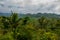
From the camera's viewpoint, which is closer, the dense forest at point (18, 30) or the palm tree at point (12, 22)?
the dense forest at point (18, 30)

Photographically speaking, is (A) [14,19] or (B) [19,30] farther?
(A) [14,19]

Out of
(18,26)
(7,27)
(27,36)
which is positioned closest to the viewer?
(27,36)

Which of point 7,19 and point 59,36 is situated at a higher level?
point 7,19

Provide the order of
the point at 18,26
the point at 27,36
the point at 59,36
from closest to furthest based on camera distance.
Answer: the point at 27,36
the point at 18,26
the point at 59,36

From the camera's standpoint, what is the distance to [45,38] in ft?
102

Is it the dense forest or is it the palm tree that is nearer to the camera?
the dense forest

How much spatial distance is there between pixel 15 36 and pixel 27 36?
1.45 m

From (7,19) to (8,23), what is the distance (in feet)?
2.01

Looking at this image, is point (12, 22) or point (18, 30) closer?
point (18, 30)

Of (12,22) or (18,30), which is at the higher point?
(12,22)

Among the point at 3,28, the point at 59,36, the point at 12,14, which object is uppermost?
the point at 12,14

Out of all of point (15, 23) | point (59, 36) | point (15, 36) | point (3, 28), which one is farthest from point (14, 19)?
point (59, 36)

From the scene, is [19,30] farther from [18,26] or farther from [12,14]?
[12,14]

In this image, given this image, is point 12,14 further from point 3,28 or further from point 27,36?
point 27,36
